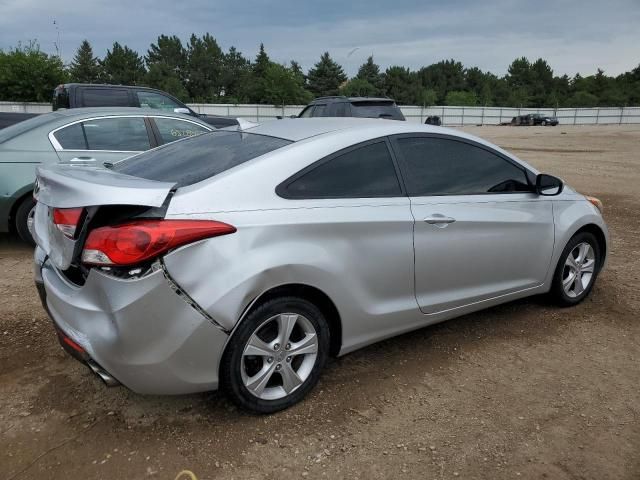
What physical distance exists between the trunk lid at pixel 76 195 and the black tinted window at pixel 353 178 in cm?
68

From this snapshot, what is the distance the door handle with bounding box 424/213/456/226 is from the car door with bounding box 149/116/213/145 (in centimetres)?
381

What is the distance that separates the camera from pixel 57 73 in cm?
3828

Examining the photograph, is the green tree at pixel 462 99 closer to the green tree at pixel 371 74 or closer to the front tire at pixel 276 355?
the green tree at pixel 371 74

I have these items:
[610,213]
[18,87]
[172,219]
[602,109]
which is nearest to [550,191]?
[172,219]

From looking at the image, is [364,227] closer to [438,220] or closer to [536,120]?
[438,220]

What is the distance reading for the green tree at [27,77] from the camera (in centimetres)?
3669

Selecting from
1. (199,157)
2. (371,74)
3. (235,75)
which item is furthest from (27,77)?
(371,74)

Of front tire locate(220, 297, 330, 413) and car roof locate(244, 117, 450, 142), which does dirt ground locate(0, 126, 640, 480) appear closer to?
front tire locate(220, 297, 330, 413)

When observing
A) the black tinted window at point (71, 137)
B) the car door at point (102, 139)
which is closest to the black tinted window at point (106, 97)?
the car door at point (102, 139)

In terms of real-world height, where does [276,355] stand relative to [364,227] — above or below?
below

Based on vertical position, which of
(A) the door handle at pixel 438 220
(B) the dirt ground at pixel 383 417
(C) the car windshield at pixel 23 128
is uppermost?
(C) the car windshield at pixel 23 128

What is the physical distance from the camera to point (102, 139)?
582 cm

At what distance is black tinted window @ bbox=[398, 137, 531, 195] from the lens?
10.7ft

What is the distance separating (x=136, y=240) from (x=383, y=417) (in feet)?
5.10
